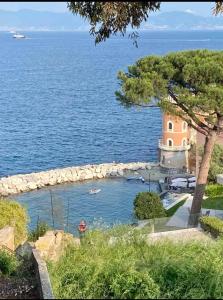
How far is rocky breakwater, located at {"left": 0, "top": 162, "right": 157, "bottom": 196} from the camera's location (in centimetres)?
3856

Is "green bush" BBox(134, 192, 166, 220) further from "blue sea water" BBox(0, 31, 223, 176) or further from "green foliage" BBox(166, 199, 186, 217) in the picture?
"blue sea water" BBox(0, 31, 223, 176)

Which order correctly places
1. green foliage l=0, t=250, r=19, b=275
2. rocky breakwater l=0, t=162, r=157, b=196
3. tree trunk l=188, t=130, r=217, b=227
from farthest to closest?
rocky breakwater l=0, t=162, r=157, b=196 → tree trunk l=188, t=130, r=217, b=227 → green foliage l=0, t=250, r=19, b=275

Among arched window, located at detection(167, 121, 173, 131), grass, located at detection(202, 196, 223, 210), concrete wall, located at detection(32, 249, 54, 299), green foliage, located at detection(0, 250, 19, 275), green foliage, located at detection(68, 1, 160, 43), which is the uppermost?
green foliage, located at detection(68, 1, 160, 43)

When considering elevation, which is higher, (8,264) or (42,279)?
(42,279)

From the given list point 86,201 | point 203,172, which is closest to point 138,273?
point 203,172

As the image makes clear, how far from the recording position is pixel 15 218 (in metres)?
15.0

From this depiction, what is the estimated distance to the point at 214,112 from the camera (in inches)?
790

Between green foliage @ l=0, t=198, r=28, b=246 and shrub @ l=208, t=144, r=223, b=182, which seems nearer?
green foliage @ l=0, t=198, r=28, b=246

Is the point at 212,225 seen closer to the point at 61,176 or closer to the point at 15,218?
the point at 15,218

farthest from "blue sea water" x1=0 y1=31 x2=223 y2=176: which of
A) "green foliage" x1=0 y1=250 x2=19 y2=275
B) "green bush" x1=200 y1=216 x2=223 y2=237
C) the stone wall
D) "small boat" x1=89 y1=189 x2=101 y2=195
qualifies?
"green foliage" x1=0 y1=250 x2=19 y2=275

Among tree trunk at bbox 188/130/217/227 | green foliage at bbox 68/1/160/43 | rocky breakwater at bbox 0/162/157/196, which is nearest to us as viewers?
green foliage at bbox 68/1/160/43

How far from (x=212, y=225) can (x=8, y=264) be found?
8758mm

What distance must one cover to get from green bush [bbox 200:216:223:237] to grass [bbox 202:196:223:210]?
5.33 meters

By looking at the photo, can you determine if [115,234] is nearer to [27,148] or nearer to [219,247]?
[219,247]
